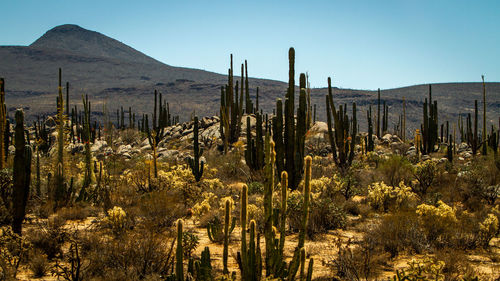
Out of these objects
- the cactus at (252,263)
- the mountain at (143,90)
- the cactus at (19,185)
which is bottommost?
the cactus at (252,263)

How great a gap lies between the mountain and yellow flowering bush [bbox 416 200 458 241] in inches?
2674

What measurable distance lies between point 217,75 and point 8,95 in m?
79.1

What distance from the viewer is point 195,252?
21.3 feet

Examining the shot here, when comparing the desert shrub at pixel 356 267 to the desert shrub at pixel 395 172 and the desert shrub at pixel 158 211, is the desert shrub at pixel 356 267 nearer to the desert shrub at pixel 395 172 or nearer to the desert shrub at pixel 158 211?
the desert shrub at pixel 158 211

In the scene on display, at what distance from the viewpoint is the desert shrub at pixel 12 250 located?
5.11m

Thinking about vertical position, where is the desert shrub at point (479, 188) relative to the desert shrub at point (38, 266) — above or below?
above

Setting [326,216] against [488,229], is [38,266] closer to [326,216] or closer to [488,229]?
[326,216]

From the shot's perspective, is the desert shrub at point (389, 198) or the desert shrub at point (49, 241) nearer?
the desert shrub at point (49, 241)

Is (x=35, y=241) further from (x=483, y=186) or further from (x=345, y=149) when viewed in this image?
(x=345, y=149)

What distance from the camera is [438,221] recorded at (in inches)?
272

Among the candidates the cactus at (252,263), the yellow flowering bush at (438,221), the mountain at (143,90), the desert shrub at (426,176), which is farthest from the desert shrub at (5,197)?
the mountain at (143,90)

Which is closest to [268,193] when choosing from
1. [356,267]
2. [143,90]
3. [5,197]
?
[356,267]

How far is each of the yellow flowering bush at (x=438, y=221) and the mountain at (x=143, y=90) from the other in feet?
223

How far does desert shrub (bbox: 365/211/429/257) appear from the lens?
21.1 ft
